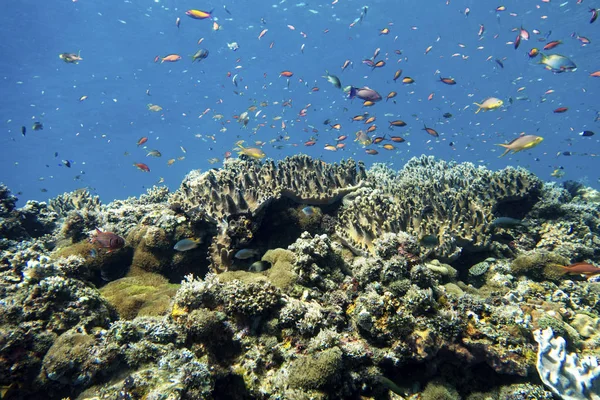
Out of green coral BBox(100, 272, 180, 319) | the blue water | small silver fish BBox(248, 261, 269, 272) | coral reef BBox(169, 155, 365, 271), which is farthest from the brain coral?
the blue water

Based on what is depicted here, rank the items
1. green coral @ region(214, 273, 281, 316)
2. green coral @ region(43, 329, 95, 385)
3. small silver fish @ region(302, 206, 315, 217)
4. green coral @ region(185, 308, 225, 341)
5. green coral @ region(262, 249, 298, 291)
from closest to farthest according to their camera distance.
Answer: green coral @ region(43, 329, 95, 385), green coral @ region(185, 308, 225, 341), green coral @ region(214, 273, 281, 316), green coral @ region(262, 249, 298, 291), small silver fish @ region(302, 206, 315, 217)

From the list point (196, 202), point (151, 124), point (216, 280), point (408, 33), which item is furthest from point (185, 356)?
point (151, 124)

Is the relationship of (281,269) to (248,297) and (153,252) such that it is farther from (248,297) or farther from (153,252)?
(153,252)

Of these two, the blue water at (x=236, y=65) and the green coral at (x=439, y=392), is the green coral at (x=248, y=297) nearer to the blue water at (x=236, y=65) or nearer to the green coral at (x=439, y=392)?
the green coral at (x=439, y=392)

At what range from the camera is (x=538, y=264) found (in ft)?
18.9

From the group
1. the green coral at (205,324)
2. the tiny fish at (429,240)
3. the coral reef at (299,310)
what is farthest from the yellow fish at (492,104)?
the green coral at (205,324)

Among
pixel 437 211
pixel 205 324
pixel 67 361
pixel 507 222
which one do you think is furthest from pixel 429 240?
pixel 67 361

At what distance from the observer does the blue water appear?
3644 cm

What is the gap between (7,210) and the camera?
9.10m

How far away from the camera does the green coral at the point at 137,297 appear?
16.0 feet

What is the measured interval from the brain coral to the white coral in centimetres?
221

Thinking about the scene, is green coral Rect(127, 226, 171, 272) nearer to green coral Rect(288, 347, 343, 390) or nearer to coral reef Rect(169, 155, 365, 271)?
coral reef Rect(169, 155, 365, 271)

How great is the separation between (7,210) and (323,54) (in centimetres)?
5822

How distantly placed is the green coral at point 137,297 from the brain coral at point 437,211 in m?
3.59
